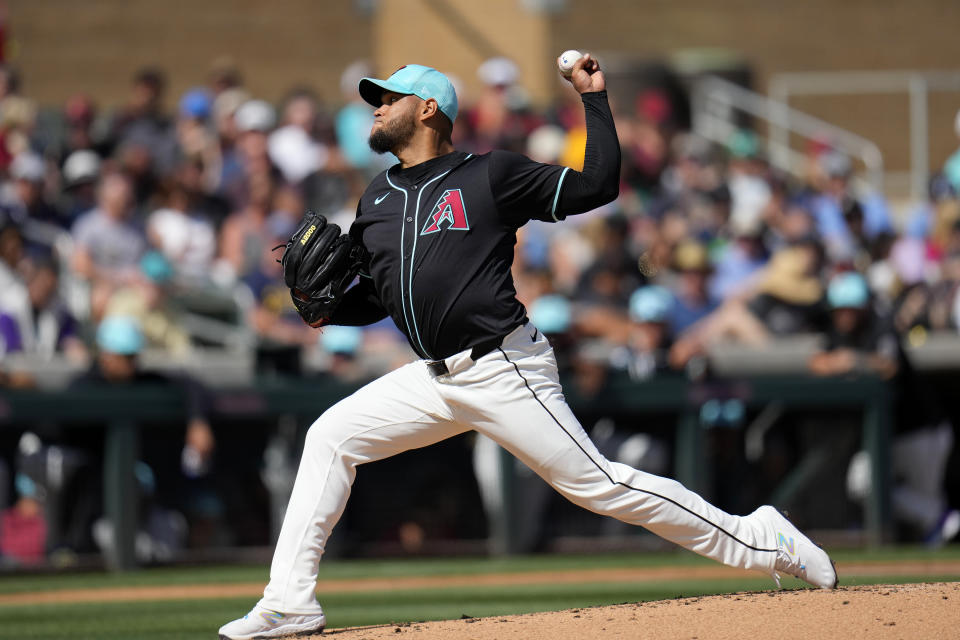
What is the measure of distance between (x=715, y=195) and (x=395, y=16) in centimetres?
539

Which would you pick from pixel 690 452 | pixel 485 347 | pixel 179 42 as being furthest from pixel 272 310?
pixel 179 42

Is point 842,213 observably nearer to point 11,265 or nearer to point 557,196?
point 11,265

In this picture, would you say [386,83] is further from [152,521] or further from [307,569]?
[152,521]

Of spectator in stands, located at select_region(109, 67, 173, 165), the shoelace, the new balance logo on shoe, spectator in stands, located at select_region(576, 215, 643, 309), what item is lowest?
the shoelace

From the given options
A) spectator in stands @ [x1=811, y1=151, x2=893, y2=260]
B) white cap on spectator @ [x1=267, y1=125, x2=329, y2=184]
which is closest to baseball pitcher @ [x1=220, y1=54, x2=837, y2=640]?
white cap on spectator @ [x1=267, y1=125, x2=329, y2=184]

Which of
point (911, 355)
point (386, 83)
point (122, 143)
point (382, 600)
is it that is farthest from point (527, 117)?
point (386, 83)

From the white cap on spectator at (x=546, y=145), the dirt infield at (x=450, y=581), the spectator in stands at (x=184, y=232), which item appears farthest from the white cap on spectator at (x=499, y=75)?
the dirt infield at (x=450, y=581)

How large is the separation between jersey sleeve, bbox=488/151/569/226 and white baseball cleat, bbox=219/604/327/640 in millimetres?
1565

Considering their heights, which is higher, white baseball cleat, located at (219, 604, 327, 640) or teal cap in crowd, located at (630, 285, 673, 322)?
teal cap in crowd, located at (630, 285, 673, 322)

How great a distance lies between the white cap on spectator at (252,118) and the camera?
12117 millimetres

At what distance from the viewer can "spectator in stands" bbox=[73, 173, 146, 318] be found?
10.5m

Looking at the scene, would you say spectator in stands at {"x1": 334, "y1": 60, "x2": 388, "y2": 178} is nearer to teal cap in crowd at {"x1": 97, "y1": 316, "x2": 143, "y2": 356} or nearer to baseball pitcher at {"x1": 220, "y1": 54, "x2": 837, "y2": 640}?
teal cap in crowd at {"x1": 97, "y1": 316, "x2": 143, "y2": 356}

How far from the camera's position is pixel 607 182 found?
4742mm

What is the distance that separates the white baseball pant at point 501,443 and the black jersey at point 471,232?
0.40 ft
